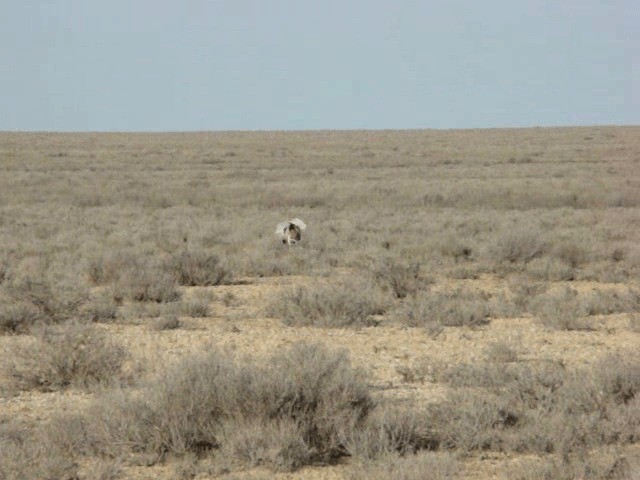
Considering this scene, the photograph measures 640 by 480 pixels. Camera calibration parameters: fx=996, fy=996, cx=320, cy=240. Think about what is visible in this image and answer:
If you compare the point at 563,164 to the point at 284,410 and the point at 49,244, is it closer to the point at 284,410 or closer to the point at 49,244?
the point at 49,244

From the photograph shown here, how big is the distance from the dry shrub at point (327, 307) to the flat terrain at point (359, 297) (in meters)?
0.03

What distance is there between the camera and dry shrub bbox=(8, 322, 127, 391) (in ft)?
29.0

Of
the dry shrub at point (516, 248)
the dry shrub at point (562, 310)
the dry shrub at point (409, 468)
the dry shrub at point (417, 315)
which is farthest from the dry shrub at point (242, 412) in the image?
the dry shrub at point (516, 248)

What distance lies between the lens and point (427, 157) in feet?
189

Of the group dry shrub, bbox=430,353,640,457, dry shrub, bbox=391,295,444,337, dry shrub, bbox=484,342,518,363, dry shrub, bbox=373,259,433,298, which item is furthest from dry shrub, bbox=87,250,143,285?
dry shrub, bbox=430,353,640,457

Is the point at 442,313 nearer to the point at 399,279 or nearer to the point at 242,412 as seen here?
the point at 399,279

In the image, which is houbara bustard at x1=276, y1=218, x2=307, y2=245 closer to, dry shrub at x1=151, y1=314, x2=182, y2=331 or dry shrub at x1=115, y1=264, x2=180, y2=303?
dry shrub at x1=115, y1=264, x2=180, y2=303

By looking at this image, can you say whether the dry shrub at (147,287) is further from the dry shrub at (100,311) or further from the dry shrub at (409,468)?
the dry shrub at (409,468)

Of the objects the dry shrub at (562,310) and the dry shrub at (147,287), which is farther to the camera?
the dry shrub at (147,287)

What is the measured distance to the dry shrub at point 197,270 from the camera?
15.5 meters

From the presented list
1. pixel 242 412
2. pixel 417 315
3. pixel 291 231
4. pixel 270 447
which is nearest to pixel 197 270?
pixel 291 231

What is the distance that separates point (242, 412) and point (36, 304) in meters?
6.03

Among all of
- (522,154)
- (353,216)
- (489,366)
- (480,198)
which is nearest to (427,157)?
(522,154)

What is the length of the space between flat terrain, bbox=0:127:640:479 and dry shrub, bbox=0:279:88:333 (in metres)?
0.03
